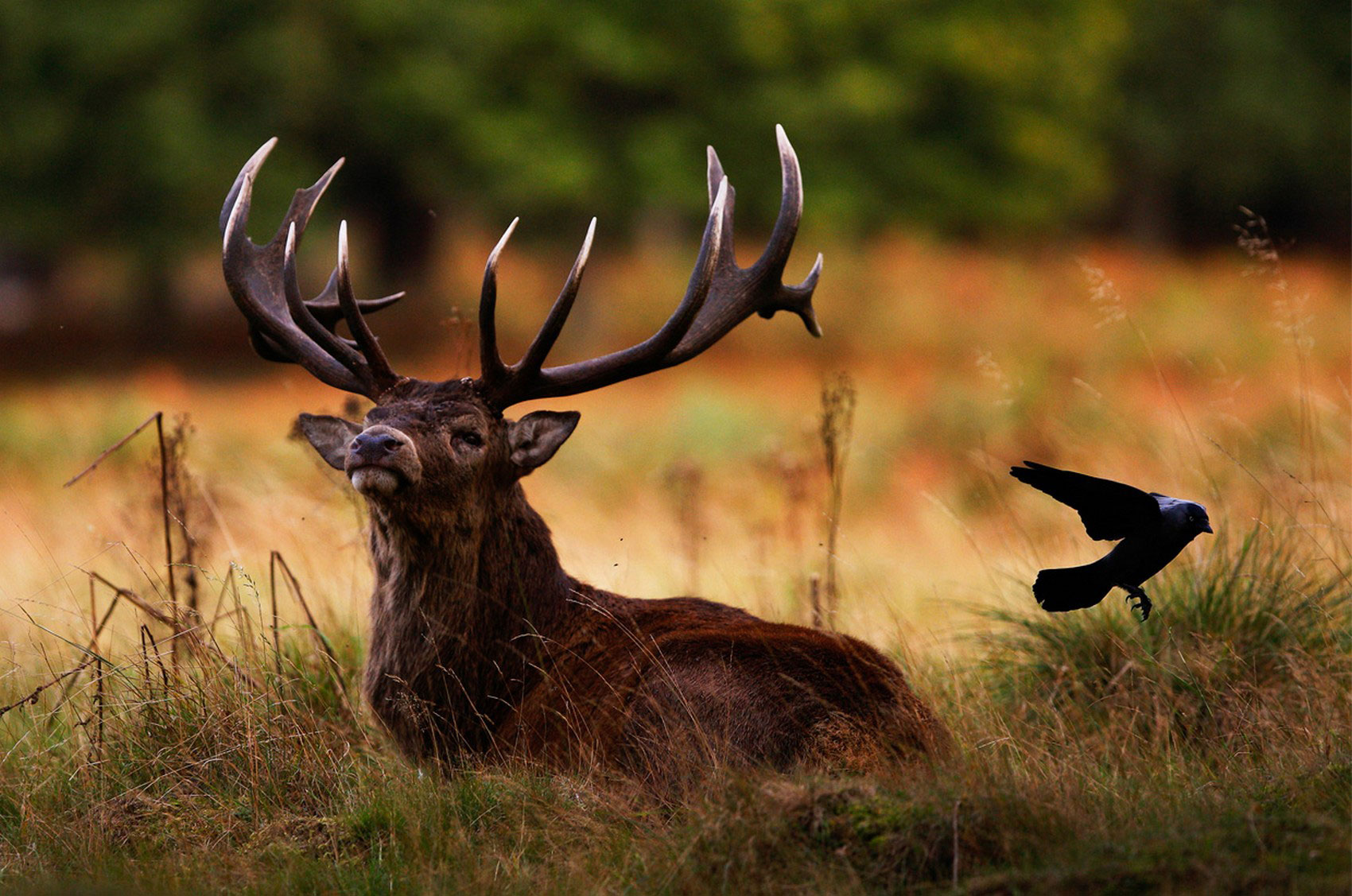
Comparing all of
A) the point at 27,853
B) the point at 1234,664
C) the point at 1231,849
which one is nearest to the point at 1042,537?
the point at 1234,664

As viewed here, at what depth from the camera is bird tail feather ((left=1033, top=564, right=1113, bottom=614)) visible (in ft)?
13.1

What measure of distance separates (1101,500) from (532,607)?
2016 millimetres

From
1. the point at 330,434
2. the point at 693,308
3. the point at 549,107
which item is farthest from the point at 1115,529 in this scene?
the point at 549,107

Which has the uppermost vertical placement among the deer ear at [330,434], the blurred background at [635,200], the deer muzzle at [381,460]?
the blurred background at [635,200]

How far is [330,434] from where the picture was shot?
5.22m

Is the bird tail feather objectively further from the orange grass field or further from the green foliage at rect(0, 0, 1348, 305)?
the green foliage at rect(0, 0, 1348, 305)

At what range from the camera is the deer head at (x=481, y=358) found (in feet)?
15.6

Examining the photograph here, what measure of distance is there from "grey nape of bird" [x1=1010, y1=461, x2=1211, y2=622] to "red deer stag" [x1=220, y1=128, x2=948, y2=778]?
1.95 feet

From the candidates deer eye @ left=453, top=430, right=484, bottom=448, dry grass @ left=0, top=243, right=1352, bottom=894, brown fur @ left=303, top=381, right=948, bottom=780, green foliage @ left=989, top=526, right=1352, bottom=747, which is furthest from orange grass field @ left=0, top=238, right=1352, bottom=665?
deer eye @ left=453, top=430, right=484, bottom=448

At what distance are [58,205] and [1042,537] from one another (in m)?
18.2

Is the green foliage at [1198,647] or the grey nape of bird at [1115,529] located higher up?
the grey nape of bird at [1115,529]

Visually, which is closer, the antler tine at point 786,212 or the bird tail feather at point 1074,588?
the bird tail feather at point 1074,588

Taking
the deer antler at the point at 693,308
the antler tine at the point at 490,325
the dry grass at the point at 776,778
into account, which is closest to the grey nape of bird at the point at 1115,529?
the dry grass at the point at 776,778

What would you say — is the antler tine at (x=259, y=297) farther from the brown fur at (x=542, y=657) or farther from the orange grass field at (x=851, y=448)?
the orange grass field at (x=851, y=448)
